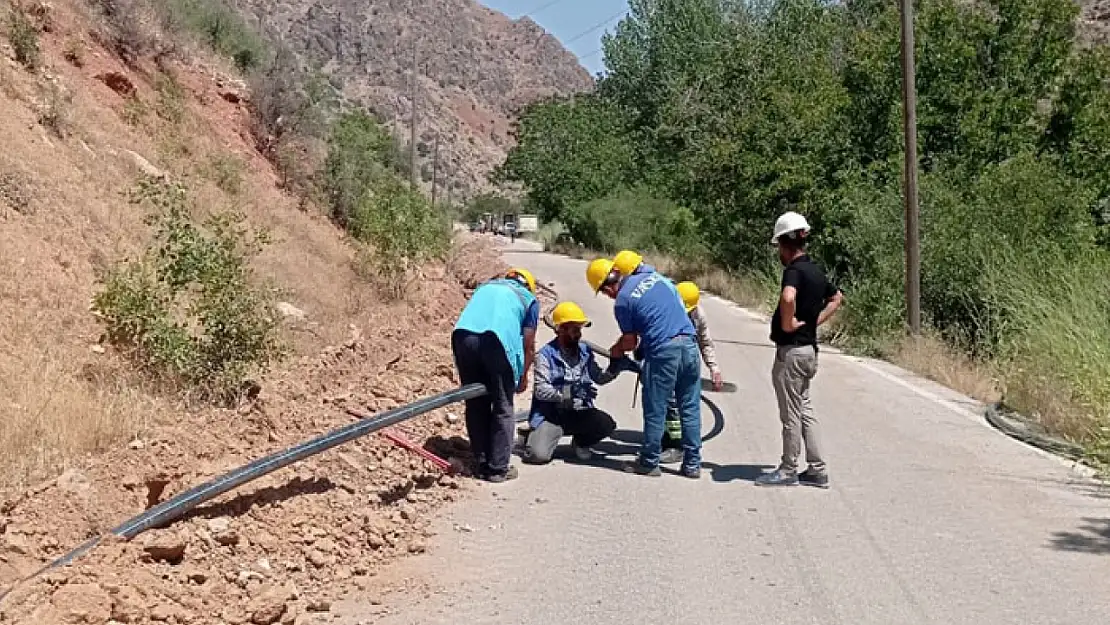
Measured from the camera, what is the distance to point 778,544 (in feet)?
24.0

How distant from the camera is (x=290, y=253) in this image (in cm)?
2052

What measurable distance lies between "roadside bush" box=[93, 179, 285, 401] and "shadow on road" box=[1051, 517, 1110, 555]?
266 inches

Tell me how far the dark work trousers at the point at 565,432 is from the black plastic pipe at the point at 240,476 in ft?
3.45

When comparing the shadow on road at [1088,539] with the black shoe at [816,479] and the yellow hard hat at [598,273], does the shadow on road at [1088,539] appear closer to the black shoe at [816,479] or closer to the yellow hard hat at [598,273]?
the black shoe at [816,479]

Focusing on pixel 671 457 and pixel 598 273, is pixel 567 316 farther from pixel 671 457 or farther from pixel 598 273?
pixel 671 457

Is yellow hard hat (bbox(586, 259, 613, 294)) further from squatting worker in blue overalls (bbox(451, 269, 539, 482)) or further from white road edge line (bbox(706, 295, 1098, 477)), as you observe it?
white road edge line (bbox(706, 295, 1098, 477))

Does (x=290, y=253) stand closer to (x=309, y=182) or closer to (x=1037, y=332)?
(x=309, y=182)

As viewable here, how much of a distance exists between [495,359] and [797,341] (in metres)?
2.22

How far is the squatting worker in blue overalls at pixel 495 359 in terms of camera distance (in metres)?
8.72

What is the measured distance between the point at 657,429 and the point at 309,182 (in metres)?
20.1

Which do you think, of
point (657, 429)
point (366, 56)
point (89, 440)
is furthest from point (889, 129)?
point (366, 56)

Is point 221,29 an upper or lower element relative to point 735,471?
upper

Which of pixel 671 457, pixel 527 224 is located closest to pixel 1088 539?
pixel 671 457

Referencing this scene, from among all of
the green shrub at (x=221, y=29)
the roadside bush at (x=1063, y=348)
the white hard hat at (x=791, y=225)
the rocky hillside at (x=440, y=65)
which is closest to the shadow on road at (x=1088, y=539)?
the roadside bush at (x=1063, y=348)
